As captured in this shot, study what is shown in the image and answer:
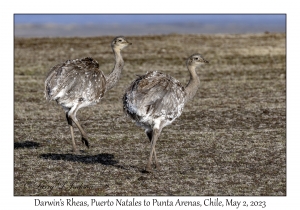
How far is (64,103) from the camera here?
13.2 meters

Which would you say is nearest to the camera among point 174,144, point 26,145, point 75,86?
point 75,86

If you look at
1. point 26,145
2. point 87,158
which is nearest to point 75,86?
point 87,158

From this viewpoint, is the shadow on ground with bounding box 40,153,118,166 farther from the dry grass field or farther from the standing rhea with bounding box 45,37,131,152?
the standing rhea with bounding box 45,37,131,152

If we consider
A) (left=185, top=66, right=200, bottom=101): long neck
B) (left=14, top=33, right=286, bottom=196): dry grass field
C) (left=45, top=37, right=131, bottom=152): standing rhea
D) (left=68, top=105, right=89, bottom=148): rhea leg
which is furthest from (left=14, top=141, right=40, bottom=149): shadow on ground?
(left=185, top=66, right=200, bottom=101): long neck

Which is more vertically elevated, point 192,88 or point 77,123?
point 192,88

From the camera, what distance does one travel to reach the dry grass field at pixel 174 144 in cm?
1088

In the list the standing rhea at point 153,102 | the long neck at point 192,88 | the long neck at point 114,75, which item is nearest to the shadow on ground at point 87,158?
the standing rhea at point 153,102

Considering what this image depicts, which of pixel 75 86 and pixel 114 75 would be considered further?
pixel 114 75

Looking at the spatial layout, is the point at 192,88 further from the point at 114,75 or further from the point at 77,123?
the point at 77,123

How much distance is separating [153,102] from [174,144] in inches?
Result: 118

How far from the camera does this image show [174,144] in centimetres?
1397

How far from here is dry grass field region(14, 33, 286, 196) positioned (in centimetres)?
1088
